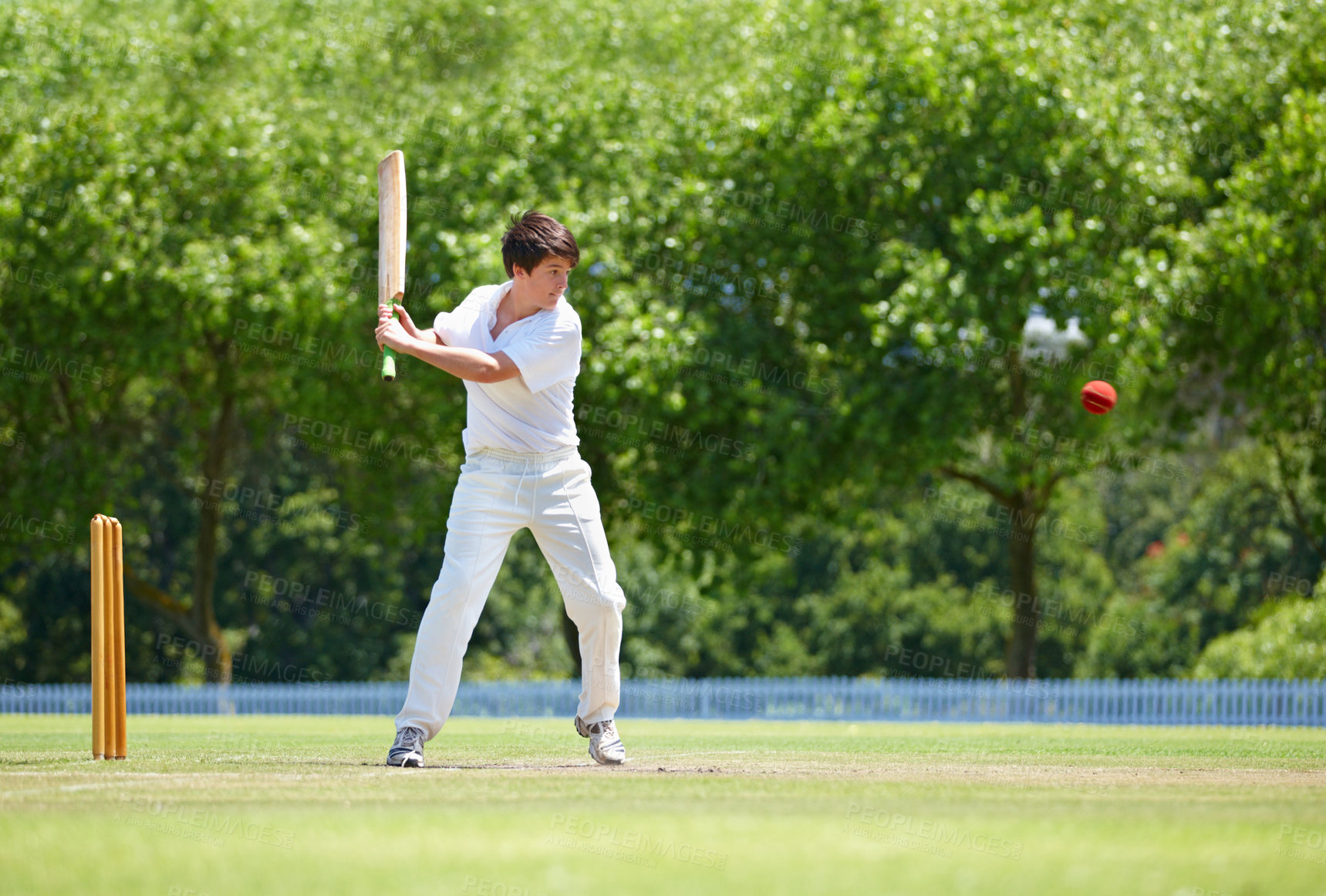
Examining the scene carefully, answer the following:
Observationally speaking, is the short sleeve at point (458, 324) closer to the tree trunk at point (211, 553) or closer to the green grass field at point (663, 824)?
the green grass field at point (663, 824)

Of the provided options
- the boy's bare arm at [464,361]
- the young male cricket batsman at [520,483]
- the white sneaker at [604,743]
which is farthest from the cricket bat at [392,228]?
the white sneaker at [604,743]

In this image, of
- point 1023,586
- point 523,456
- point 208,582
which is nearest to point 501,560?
point 523,456

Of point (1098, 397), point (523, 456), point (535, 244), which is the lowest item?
point (523, 456)

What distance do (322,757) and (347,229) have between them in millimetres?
15265

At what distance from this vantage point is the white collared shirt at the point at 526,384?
6.69 meters

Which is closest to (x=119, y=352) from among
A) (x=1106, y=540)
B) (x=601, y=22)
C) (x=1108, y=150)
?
(x=601, y=22)

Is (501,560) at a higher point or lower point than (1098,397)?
lower

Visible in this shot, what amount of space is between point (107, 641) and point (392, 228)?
2.51 meters

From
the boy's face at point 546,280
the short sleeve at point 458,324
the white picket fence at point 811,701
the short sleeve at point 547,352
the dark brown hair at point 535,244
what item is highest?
the dark brown hair at point 535,244

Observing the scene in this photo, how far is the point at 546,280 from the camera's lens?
6.86 metres

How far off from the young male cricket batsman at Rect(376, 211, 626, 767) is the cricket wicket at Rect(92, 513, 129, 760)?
1303 millimetres

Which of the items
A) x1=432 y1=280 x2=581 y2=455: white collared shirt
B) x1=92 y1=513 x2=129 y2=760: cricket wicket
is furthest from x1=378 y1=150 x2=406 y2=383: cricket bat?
x1=92 y1=513 x2=129 y2=760: cricket wicket

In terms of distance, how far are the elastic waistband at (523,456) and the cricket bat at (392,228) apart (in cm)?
73

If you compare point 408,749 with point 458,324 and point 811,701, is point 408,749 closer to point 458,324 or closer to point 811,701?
point 458,324
